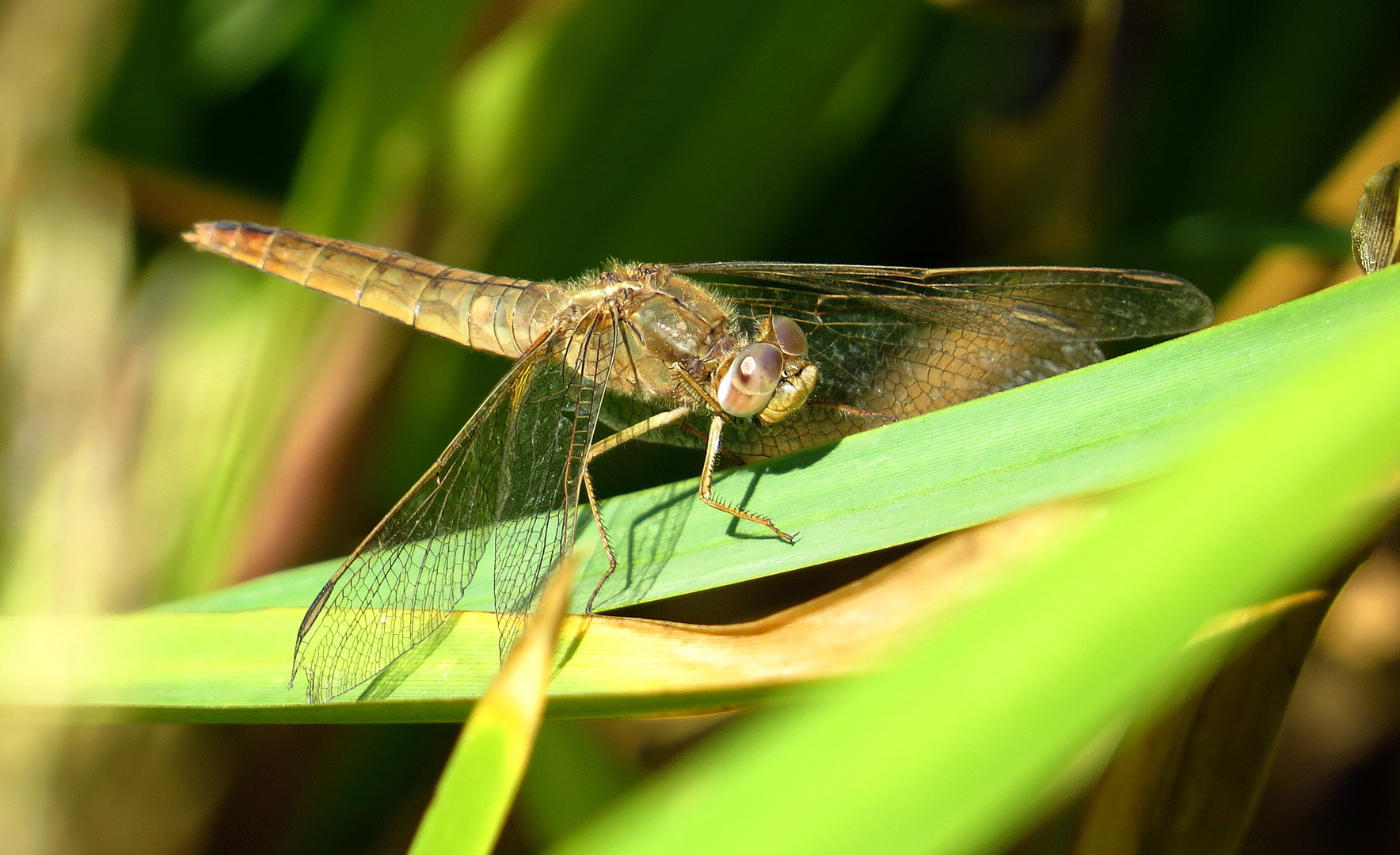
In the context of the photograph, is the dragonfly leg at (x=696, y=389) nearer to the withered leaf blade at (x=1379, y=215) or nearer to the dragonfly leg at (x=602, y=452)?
the dragonfly leg at (x=602, y=452)

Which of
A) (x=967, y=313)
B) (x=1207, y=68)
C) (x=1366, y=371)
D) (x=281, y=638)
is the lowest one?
(x=281, y=638)

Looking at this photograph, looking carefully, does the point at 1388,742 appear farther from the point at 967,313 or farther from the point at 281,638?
the point at 281,638

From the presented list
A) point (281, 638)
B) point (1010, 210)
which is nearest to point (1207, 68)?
point (1010, 210)

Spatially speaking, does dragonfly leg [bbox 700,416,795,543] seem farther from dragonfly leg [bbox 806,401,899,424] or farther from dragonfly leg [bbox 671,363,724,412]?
dragonfly leg [bbox 806,401,899,424]

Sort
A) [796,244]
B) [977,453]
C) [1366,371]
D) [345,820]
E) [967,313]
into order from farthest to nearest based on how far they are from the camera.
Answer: [796,244] < [345,820] < [967,313] < [977,453] < [1366,371]

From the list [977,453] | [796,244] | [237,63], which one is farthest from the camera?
[237,63]
